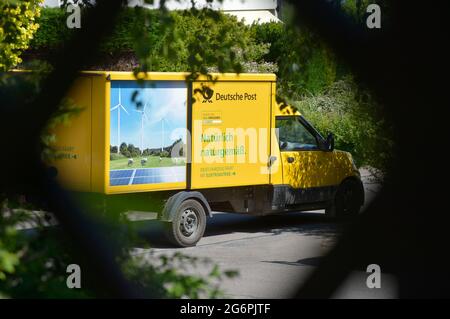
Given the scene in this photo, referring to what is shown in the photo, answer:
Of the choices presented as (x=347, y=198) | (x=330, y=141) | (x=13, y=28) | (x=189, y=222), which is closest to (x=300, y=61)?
(x=13, y=28)

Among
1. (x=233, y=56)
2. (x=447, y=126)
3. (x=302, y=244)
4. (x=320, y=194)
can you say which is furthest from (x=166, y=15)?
(x=320, y=194)

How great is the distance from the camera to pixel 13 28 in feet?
15.2

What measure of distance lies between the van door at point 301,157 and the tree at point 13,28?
13.2 ft

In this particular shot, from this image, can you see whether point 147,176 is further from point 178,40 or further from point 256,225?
point 178,40

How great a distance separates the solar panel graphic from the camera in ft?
35.0

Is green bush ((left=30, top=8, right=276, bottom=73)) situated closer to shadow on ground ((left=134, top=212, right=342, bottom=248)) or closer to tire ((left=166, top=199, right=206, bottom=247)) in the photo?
tire ((left=166, top=199, right=206, bottom=247))

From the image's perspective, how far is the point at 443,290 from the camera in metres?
1.15

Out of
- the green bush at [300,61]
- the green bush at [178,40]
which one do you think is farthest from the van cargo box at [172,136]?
the green bush at [178,40]

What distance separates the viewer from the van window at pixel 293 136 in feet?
41.5

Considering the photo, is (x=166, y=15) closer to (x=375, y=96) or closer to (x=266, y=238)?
(x=375, y=96)

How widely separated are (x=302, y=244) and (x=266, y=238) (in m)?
0.87

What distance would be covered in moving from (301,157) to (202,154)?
6.55 ft

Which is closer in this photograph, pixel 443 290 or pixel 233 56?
pixel 443 290

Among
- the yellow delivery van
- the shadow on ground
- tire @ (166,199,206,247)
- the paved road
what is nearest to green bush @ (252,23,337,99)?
the paved road
